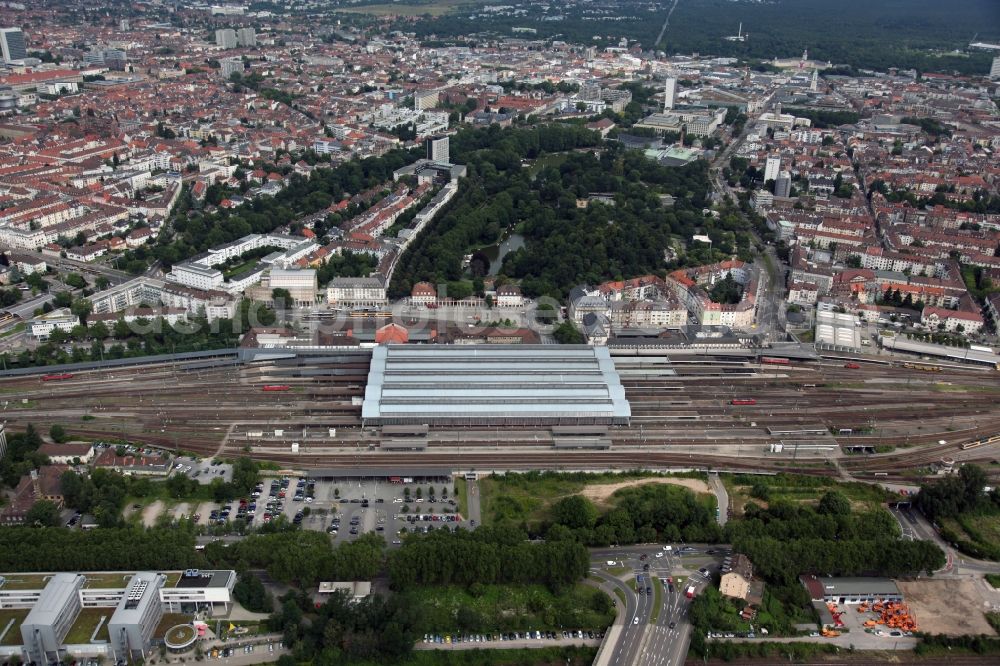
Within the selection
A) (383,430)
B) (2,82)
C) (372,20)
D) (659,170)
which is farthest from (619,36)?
(383,430)

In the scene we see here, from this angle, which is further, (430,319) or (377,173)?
(377,173)

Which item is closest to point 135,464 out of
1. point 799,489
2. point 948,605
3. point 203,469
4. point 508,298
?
point 203,469

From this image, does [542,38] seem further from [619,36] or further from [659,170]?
[659,170]

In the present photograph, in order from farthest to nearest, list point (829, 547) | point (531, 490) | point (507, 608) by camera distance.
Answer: point (531, 490) → point (829, 547) → point (507, 608)

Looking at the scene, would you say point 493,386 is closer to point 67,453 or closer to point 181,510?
point 181,510

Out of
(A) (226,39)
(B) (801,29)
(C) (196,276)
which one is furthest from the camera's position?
(B) (801,29)

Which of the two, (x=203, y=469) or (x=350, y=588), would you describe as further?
(x=203, y=469)

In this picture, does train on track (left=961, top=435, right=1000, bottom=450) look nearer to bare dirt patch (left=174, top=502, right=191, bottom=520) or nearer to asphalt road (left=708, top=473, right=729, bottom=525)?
asphalt road (left=708, top=473, right=729, bottom=525)

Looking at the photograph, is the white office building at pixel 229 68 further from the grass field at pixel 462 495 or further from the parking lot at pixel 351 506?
the grass field at pixel 462 495
